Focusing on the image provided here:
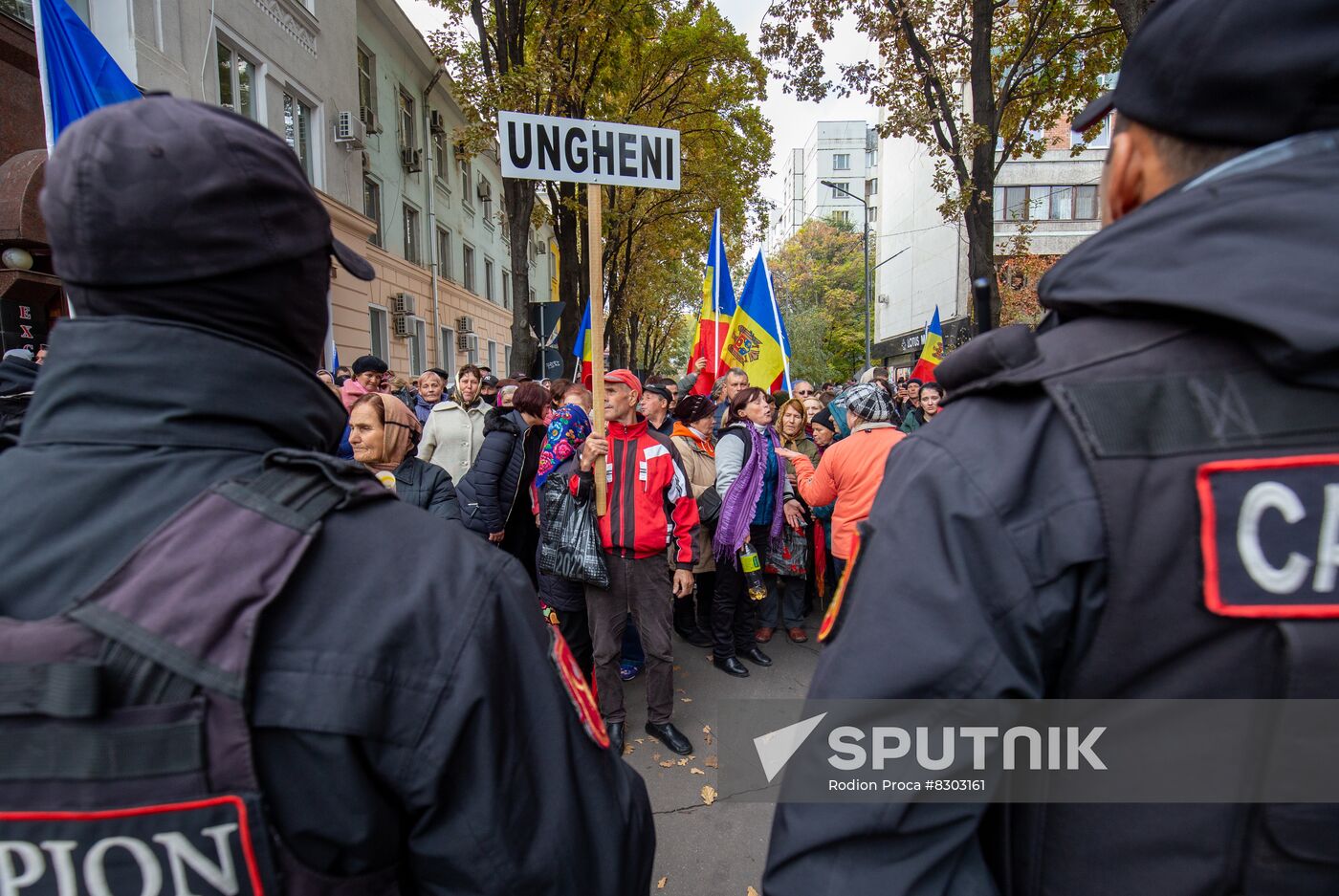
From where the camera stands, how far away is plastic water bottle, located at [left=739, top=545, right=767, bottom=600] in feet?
17.1

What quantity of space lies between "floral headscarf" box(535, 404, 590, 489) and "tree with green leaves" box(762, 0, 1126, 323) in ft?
22.2

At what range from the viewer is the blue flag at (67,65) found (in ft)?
12.8

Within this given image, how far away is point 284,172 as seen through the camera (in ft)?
3.28

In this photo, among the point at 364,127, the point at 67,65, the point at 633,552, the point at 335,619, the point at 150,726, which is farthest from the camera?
the point at 364,127

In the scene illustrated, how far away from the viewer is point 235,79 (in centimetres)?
1114

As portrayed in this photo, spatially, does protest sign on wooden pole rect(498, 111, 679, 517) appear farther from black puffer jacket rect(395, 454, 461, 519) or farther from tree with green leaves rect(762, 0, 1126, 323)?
tree with green leaves rect(762, 0, 1126, 323)

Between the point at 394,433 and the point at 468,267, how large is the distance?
913 inches

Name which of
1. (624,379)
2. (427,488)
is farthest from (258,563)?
(624,379)

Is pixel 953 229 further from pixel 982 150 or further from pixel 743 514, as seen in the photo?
pixel 743 514

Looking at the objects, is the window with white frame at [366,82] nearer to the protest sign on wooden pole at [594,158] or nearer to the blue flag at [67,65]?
the blue flag at [67,65]

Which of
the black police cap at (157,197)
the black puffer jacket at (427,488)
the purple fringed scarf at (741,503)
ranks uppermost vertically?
the black police cap at (157,197)

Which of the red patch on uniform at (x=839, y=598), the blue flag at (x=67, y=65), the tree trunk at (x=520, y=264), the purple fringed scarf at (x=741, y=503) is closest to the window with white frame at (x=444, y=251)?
the tree trunk at (x=520, y=264)

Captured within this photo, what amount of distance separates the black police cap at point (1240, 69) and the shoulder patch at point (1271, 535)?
1.36ft

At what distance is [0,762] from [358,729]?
365 mm
